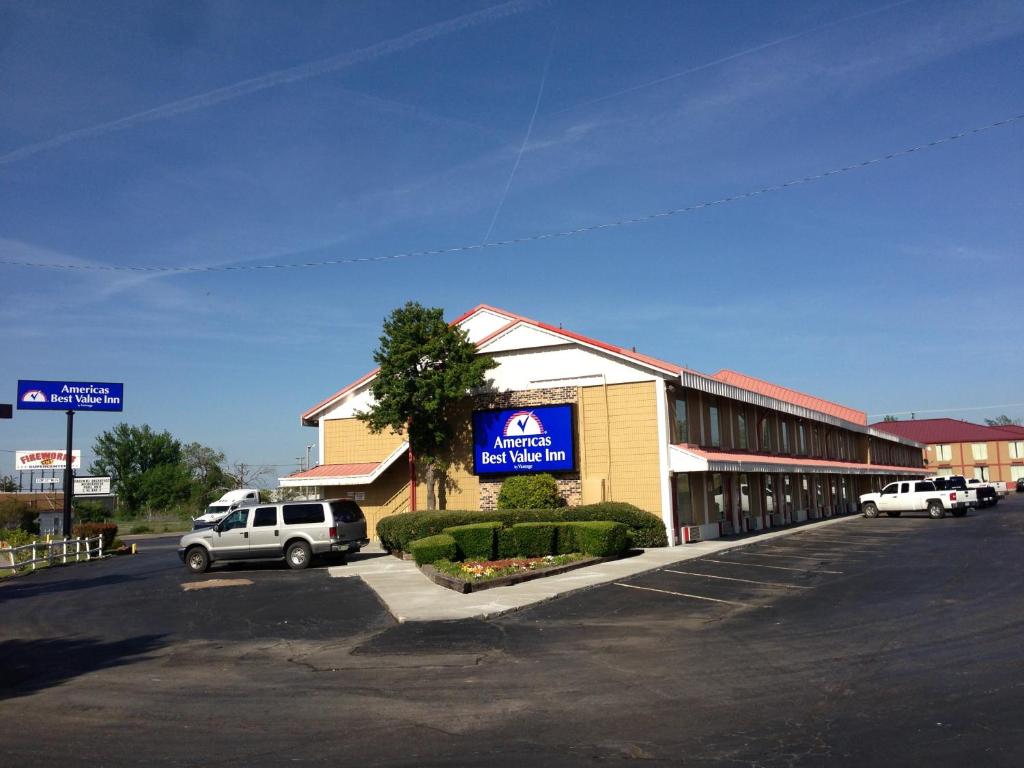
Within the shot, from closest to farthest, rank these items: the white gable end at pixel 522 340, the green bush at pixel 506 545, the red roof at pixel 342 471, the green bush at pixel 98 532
A: the green bush at pixel 506 545
the white gable end at pixel 522 340
the red roof at pixel 342 471
the green bush at pixel 98 532

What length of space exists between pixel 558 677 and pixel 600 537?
1335cm

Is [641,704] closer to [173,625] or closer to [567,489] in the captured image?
[173,625]

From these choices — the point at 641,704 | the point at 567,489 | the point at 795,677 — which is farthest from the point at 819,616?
the point at 567,489

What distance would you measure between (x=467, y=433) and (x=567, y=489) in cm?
472

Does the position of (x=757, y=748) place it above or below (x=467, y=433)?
below

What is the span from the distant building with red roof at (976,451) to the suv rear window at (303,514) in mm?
81157

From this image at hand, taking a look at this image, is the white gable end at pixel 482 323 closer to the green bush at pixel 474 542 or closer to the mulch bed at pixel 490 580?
the green bush at pixel 474 542

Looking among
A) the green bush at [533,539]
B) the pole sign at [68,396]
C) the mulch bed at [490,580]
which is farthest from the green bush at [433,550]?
the pole sign at [68,396]

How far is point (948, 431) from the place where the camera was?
9781 cm

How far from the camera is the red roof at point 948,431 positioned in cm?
9369

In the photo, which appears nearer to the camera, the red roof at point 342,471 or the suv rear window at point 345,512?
the suv rear window at point 345,512

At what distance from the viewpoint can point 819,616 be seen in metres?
13.4

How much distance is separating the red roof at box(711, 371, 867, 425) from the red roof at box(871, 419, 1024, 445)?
108ft

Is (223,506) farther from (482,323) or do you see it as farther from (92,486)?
(92,486)
